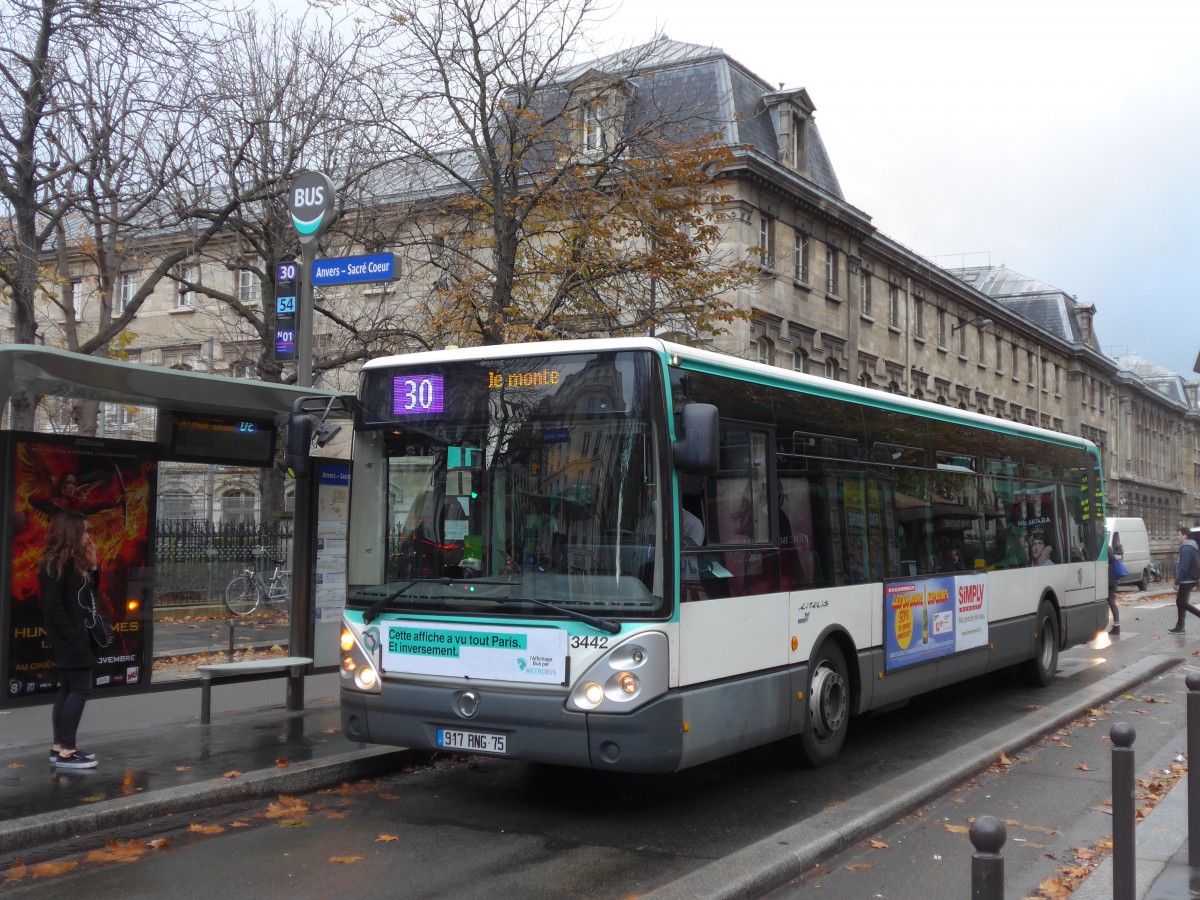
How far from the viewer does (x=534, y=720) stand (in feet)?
21.9

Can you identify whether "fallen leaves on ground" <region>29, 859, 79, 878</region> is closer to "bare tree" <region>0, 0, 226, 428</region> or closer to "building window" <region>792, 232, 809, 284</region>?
"bare tree" <region>0, 0, 226, 428</region>

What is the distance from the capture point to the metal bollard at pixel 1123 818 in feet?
15.3

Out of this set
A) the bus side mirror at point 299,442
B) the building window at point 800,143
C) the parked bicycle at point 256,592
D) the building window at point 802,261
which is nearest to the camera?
the bus side mirror at point 299,442

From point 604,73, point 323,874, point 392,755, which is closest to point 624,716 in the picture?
point 323,874

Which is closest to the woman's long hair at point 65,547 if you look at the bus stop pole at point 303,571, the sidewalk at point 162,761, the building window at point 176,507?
the sidewalk at point 162,761

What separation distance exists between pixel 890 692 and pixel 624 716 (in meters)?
3.72

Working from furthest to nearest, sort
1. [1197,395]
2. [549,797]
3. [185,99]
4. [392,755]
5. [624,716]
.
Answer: [1197,395]
[185,99]
[392,755]
[549,797]
[624,716]

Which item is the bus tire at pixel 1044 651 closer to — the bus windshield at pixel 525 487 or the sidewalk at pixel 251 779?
the sidewalk at pixel 251 779

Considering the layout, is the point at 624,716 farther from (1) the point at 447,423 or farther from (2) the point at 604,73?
(2) the point at 604,73

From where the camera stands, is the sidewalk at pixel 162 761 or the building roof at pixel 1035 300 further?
A: the building roof at pixel 1035 300

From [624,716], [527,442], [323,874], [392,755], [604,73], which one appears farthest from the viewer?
[604,73]

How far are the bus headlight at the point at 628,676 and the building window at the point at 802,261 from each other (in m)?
30.1

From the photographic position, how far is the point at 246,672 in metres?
9.71

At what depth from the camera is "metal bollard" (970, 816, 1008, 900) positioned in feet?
10.6
